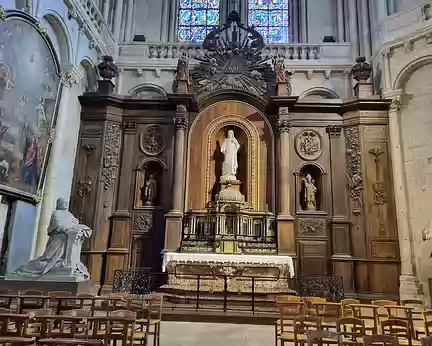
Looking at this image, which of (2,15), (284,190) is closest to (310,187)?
(284,190)

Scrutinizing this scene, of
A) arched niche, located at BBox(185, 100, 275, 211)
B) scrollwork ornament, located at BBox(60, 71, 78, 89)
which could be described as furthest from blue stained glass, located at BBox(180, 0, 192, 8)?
scrollwork ornament, located at BBox(60, 71, 78, 89)

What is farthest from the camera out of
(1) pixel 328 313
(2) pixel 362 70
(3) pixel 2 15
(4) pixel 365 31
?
(4) pixel 365 31

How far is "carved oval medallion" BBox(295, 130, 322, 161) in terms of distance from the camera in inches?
471

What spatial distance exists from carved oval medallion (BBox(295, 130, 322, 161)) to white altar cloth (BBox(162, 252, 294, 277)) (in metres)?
3.45

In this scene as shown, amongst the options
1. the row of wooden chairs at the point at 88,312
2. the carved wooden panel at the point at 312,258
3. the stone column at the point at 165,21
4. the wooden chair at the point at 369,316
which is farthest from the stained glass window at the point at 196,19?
the wooden chair at the point at 369,316

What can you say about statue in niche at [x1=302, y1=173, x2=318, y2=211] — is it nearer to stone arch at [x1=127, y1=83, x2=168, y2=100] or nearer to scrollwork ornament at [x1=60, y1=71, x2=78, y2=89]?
stone arch at [x1=127, y1=83, x2=168, y2=100]

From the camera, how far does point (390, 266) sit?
10547 millimetres

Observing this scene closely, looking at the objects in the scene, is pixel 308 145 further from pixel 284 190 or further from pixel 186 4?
pixel 186 4

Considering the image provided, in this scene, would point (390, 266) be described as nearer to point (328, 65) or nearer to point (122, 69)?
point (328, 65)

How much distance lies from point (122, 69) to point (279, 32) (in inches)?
249

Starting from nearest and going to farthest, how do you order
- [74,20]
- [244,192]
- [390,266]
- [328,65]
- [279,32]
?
[390,266]
[74,20]
[244,192]
[328,65]
[279,32]

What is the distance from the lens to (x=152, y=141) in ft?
40.3

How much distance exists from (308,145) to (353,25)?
5430 mm

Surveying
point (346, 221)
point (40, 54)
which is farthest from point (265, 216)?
point (40, 54)
